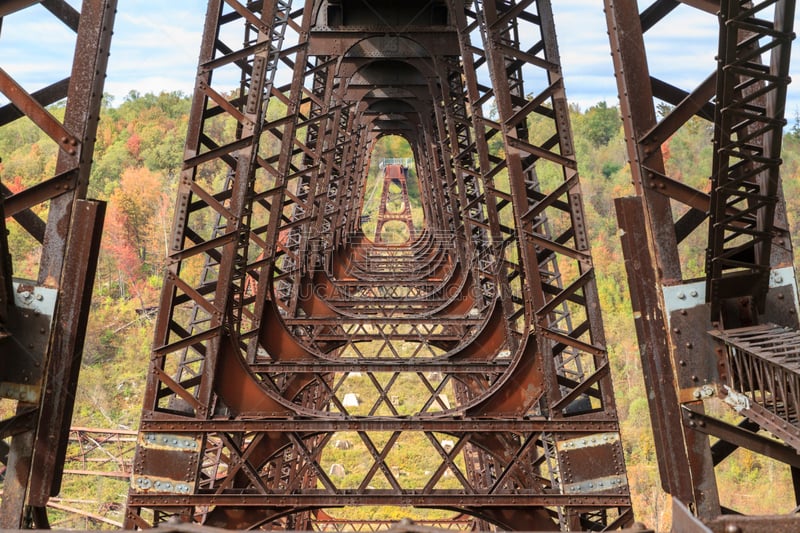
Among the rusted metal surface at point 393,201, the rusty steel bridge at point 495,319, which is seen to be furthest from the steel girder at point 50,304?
the rusted metal surface at point 393,201

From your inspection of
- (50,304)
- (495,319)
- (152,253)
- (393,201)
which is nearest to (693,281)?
(50,304)

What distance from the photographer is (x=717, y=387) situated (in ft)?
15.9

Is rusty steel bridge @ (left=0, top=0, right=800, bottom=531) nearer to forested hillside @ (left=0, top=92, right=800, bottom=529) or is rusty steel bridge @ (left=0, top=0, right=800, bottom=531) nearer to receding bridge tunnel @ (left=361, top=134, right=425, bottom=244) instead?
receding bridge tunnel @ (left=361, top=134, right=425, bottom=244)

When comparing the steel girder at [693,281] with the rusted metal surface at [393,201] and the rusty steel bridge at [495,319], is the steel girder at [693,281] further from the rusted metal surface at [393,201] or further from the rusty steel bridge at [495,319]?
the rusted metal surface at [393,201]

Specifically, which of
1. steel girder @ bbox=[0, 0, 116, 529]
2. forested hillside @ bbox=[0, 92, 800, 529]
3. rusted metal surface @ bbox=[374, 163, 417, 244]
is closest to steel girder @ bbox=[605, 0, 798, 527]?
steel girder @ bbox=[0, 0, 116, 529]

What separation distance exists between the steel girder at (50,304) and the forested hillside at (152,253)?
39523 millimetres

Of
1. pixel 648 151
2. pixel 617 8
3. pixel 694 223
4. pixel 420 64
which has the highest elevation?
pixel 420 64

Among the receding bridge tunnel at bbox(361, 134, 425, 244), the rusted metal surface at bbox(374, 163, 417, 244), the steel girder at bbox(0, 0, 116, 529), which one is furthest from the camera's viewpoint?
the receding bridge tunnel at bbox(361, 134, 425, 244)

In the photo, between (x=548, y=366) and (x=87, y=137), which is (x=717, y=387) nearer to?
(x=548, y=366)

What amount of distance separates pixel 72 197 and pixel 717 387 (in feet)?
13.6

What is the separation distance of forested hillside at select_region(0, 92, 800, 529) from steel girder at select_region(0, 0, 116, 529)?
39.5 meters

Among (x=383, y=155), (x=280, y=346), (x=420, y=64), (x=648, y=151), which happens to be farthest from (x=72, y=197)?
(x=383, y=155)

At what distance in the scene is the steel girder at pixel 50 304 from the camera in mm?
4445

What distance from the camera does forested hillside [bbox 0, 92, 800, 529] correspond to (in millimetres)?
47219
